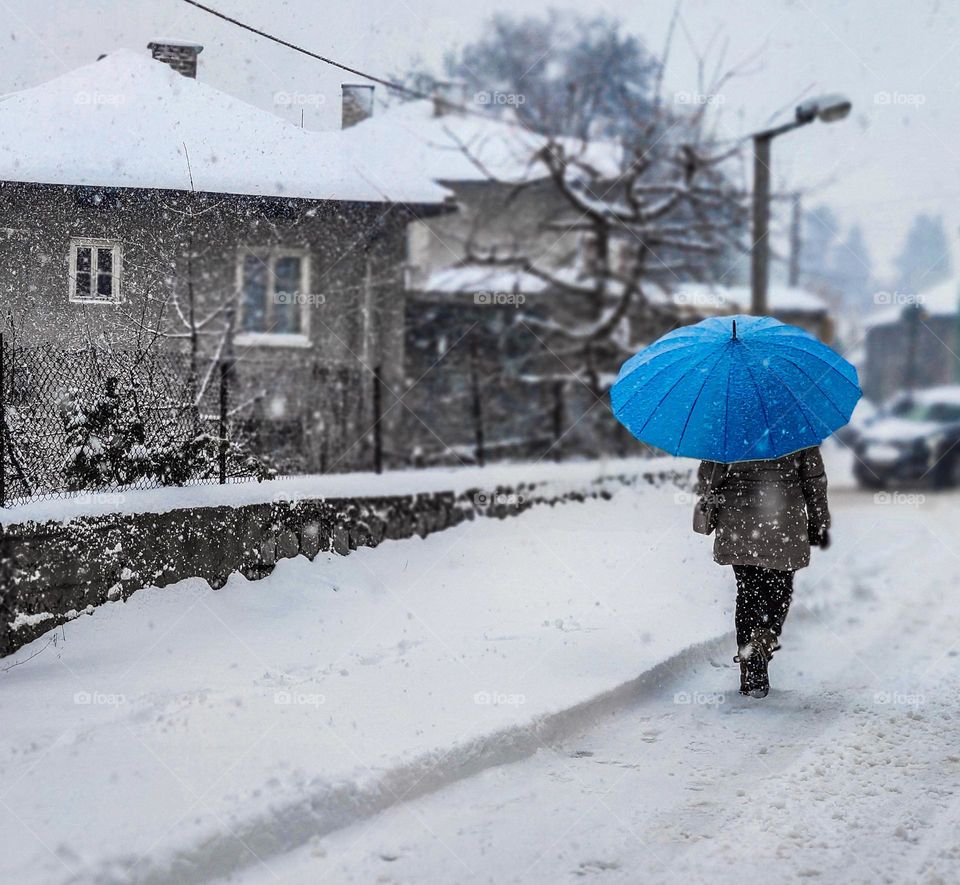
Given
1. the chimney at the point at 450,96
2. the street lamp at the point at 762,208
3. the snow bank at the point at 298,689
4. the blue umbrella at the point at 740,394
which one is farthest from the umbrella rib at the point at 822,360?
the chimney at the point at 450,96

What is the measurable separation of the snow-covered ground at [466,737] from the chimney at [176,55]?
3624 mm

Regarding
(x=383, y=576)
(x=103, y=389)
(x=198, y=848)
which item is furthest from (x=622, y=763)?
(x=103, y=389)

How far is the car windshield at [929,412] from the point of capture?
68.7 ft

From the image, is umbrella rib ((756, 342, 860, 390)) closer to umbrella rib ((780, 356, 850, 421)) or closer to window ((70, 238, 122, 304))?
umbrella rib ((780, 356, 850, 421))

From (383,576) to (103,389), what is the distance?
253cm

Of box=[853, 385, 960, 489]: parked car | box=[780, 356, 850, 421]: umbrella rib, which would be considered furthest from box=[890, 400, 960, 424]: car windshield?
box=[780, 356, 850, 421]: umbrella rib

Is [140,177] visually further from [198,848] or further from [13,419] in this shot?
[198,848]

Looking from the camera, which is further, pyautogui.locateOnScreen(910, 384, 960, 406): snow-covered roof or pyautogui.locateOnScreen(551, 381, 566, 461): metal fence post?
pyautogui.locateOnScreen(910, 384, 960, 406): snow-covered roof

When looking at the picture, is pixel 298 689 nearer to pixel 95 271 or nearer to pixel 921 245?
pixel 95 271

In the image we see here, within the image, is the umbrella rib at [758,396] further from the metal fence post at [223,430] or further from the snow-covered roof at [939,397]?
the snow-covered roof at [939,397]

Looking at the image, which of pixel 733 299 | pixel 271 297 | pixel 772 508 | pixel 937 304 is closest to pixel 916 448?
pixel 733 299

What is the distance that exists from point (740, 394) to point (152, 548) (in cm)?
367

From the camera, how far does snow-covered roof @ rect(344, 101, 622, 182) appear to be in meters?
17.8

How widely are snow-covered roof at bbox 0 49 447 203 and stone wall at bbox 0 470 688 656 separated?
2.38 m
